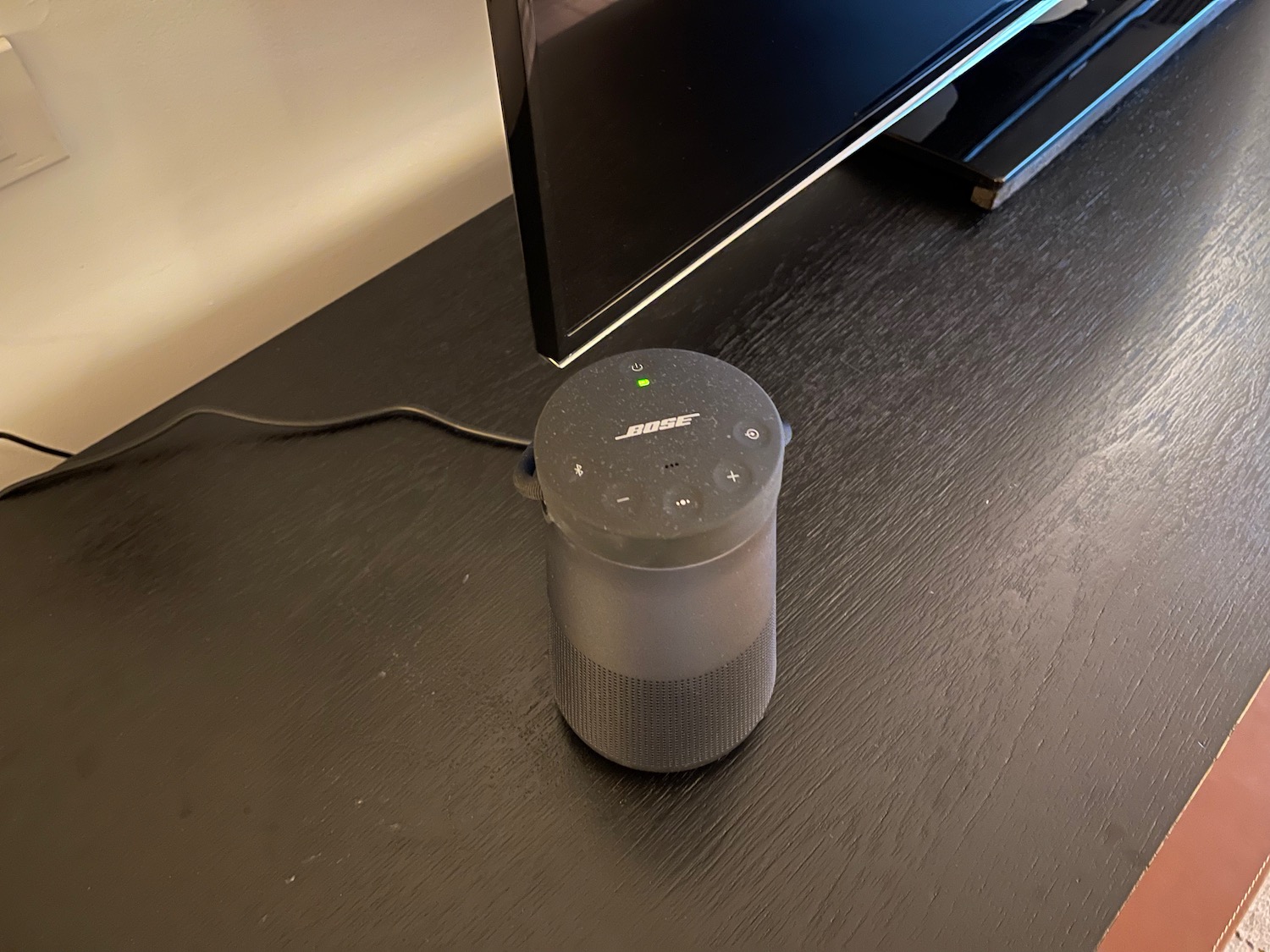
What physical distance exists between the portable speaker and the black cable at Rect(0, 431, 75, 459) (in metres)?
0.44

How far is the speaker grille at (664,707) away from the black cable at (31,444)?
0.44 metres

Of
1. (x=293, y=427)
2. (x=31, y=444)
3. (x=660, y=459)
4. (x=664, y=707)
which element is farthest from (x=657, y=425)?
(x=31, y=444)

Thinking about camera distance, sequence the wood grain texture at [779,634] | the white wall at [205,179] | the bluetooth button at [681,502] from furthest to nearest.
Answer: the white wall at [205,179]
the wood grain texture at [779,634]
the bluetooth button at [681,502]

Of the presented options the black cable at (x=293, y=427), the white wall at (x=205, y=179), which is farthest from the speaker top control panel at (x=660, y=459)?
the white wall at (x=205, y=179)

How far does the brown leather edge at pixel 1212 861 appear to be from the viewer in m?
0.50

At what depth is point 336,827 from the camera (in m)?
0.51

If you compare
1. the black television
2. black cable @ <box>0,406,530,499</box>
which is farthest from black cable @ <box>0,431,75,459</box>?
the black television

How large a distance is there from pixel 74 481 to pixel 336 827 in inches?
13.4

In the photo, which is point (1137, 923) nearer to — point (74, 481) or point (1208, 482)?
point (1208, 482)

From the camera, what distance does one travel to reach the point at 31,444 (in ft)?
2.25

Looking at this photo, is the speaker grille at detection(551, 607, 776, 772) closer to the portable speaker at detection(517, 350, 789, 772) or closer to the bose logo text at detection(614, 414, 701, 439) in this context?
the portable speaker at detection(517, 350, 789, 772)

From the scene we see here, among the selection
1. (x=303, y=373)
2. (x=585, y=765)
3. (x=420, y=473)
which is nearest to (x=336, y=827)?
(x=585, y=765)

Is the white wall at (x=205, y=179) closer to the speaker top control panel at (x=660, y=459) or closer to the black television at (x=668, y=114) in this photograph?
the black television at (x=668, y=114)

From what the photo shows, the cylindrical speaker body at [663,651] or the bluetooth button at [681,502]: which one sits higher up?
the bluetooth button at [681,502]
